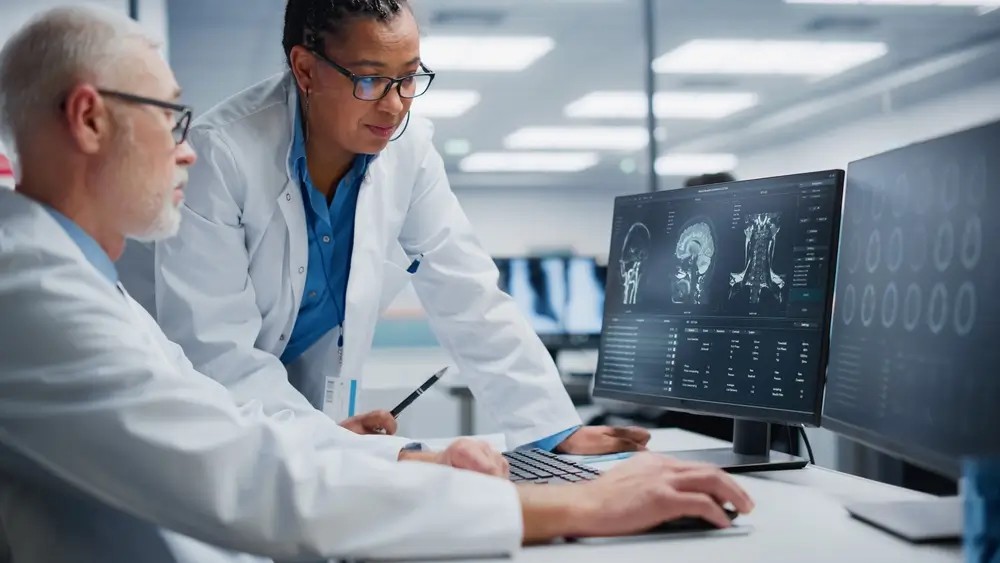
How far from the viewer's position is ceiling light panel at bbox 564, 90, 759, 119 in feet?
22.4

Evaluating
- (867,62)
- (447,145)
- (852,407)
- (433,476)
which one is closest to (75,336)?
(433,476)

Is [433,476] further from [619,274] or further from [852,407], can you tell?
[619,274]

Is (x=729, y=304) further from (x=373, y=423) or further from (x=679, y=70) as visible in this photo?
(x=679, y=70)

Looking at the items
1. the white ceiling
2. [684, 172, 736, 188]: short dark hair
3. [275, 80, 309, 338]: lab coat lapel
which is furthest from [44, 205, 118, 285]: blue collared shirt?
the white ceiling

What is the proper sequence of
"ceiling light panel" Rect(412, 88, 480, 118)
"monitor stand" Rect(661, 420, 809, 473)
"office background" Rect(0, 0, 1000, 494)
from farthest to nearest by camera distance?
1. "ceiling light panel" Rect(412, 88, 480, 118)
2. "office background" Rect(0, 0, 1000, 494)
3. "monitor stand" Rect(661, 420, 809, 473)

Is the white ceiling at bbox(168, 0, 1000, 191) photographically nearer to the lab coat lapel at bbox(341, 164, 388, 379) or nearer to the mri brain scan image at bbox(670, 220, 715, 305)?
the lab coat lapel at bbox(341, 164, 388, 379)

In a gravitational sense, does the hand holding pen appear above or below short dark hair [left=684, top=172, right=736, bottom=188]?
below

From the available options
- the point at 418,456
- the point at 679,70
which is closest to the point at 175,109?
the point at 418,456

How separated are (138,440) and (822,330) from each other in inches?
31.0

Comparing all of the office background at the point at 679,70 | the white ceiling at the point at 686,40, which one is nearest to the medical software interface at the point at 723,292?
the office background at the point at 679,70

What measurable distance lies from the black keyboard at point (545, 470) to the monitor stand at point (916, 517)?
0.99 feet

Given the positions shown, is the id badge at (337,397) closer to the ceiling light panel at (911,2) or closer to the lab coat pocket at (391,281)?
the lab coat pocket at (391,281)

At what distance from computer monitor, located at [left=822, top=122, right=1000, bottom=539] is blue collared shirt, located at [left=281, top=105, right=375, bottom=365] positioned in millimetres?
877

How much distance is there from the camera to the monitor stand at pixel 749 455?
1294 mm
